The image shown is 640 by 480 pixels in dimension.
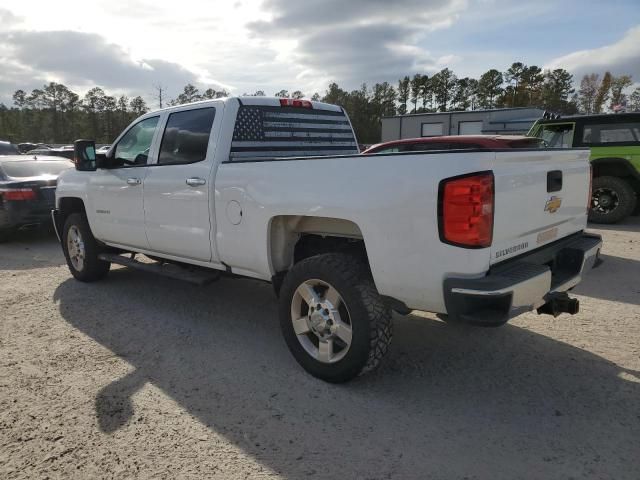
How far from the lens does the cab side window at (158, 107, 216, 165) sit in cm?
401

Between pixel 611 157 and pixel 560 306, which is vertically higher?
pixel 611 157

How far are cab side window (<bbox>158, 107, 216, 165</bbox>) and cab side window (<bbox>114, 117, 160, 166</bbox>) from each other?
0.94ft

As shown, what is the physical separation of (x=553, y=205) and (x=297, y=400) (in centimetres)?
209

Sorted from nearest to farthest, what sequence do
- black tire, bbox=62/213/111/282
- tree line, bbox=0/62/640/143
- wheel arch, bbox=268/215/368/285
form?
wheel arch, bbox=268/215/368/285, black tire, bbox=62/213/111/282, tree line, bbox=0/62/640/143

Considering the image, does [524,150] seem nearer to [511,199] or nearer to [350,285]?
[511,199]

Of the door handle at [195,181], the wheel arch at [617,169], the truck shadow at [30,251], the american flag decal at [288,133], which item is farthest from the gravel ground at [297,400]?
the wheel arch at [617,169]

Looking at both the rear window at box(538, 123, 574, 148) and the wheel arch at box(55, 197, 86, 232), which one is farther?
the rear window at box(538, 123, 574, 148)

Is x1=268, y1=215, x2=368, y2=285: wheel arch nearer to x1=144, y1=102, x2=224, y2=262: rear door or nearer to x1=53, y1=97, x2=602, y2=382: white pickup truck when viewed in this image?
x1=53, y1=97, x2=602, y2=382: white pickup truck

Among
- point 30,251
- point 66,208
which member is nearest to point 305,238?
point 66,208

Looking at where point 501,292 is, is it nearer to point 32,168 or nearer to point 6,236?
point 32,168

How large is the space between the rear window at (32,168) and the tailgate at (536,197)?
8.41 m

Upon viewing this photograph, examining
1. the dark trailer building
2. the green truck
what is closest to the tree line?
the dark trailer building

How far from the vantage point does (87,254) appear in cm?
552

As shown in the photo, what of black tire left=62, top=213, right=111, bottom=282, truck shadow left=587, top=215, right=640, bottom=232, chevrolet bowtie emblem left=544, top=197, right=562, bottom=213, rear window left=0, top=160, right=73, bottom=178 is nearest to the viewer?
chevrolet bowtie emblem left=544, top=197, right=562, bottom=213
